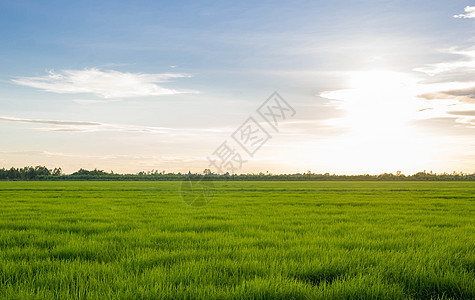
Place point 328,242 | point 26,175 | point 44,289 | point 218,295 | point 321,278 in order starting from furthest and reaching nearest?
point 26,175, point 328,242, point 321,278, point 44,289, point 218,295

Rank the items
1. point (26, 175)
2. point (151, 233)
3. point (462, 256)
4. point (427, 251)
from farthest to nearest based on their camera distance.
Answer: point (26, 175) < point (151, 233) < point (427, 251) < point (462, 256)

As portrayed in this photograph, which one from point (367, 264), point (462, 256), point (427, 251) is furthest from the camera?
point (427, 251)

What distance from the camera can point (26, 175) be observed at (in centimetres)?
13750

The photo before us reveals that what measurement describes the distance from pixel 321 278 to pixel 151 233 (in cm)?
446

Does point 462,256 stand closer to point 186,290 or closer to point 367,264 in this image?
point 367,264

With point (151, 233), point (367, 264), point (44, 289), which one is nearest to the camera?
point (44, 289)

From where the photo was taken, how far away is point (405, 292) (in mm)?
4270

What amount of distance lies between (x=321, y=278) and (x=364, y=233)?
3.97 meters

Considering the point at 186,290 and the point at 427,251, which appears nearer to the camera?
the point at 186,290

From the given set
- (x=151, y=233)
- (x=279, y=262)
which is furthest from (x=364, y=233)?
(x=151, y=233)

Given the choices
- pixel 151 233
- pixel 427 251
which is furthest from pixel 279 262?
pixel 151 233

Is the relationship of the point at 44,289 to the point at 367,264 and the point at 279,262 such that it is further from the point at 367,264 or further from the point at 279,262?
the point at 367,264

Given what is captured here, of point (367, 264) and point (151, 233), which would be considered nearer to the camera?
point (367, 264)

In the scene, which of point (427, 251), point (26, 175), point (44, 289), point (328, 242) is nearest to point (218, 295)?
point (44, 289)
